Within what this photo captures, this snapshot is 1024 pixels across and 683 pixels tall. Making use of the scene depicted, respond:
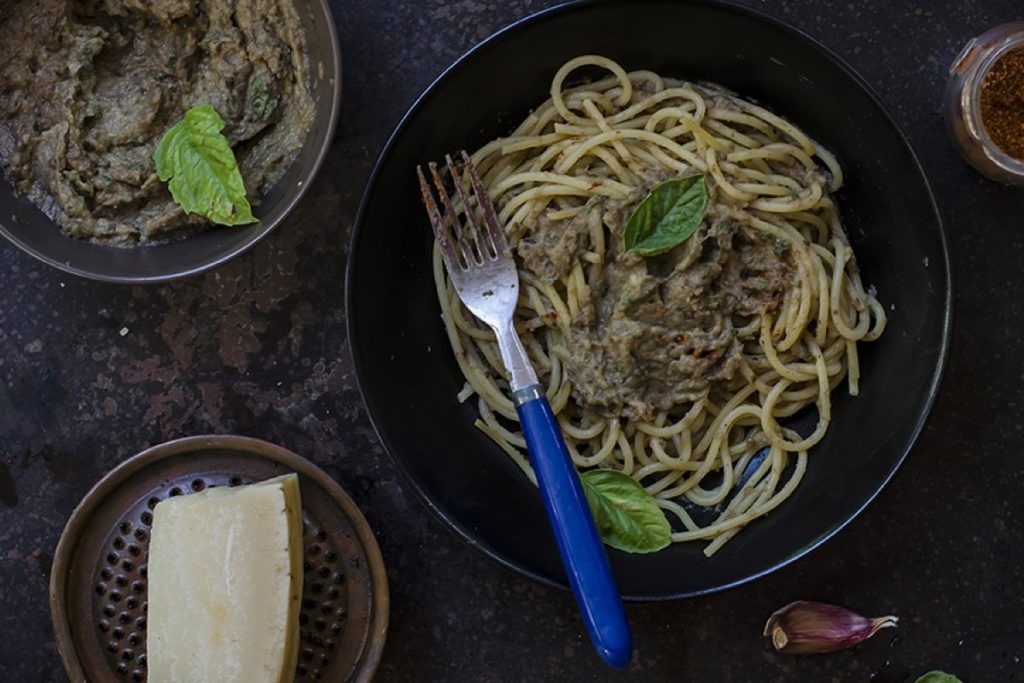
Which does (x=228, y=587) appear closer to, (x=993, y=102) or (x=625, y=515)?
(x=625, y=515)

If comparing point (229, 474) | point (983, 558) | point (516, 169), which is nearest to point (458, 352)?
point (516, 169)

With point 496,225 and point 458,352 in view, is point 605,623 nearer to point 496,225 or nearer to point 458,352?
point 458,352

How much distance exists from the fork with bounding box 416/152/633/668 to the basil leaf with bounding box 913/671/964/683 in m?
0.90

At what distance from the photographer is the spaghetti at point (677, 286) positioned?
2166 mm

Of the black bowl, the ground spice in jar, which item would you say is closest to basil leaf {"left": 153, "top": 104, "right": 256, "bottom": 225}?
the black bowl

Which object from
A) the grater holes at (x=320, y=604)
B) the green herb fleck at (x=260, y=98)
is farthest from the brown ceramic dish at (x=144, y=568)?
the green herb fleck at (x=260, y=98)

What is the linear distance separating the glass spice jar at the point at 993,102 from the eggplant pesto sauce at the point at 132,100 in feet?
4.79

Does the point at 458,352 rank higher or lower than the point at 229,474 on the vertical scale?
higher

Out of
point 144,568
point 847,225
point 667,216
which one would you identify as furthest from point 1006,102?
point 144,568

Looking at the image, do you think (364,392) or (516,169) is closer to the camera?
(364,392)

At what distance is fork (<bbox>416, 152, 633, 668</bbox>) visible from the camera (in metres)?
1.93

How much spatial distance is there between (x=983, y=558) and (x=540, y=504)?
1.07m

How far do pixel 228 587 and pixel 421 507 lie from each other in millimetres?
487

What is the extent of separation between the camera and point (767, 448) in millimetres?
2305
